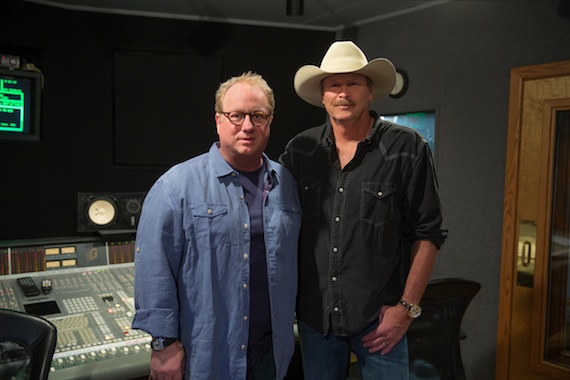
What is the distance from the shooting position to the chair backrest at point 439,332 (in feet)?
6.03

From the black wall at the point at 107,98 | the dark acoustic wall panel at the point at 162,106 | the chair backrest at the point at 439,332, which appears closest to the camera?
the chair backrest at the point at 439,332

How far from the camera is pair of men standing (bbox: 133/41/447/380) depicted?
4.68 feet

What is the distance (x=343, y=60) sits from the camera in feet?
5.46

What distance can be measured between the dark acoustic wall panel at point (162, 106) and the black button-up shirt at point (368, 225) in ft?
6.35

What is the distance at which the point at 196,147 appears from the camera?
3.43 meters

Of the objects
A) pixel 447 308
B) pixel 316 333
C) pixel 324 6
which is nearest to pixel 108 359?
pixel 316 333

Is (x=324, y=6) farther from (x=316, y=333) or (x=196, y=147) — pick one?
(x=316, y=333)

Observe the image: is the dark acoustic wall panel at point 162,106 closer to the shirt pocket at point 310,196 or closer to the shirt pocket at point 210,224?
the shirt pocket at point 310,196

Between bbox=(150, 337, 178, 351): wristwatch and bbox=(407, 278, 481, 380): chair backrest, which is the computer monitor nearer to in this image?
bbox=(150, 337, 178, 351): wristwatch

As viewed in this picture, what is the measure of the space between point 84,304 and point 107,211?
0.70m

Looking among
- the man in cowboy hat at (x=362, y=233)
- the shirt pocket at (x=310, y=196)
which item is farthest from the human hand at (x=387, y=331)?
the shirt pocket at (x=310, y=196)

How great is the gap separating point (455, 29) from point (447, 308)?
187cm

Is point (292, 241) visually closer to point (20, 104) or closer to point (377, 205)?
point (377, 205)

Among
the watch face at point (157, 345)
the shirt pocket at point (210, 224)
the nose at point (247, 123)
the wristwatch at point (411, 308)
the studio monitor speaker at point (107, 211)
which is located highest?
the nose at point (247, 123)
